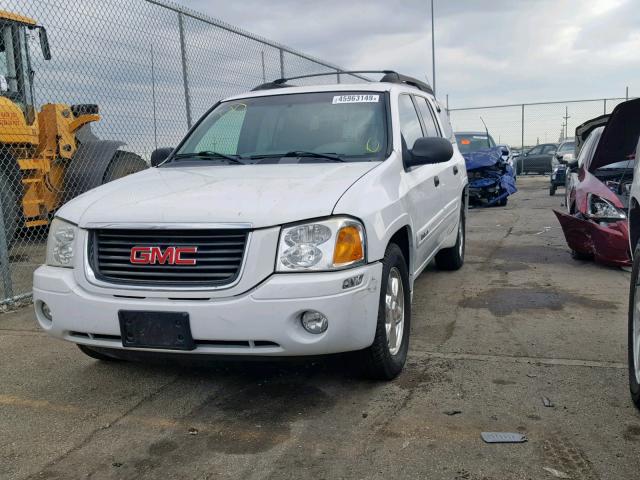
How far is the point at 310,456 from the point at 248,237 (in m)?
1.06

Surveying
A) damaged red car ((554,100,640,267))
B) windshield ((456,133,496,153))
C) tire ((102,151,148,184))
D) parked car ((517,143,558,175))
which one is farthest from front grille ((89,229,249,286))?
parked car ((517,143,558,175))

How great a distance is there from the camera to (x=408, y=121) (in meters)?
4.85

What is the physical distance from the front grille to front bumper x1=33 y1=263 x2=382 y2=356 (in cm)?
9

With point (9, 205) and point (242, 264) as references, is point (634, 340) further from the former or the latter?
point (9, 205)

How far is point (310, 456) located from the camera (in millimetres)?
2871

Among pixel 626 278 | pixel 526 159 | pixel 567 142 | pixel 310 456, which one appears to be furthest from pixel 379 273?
pixel 526 159

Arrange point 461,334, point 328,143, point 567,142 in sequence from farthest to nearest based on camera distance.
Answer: point 567,142, point 461,334, point 328,143

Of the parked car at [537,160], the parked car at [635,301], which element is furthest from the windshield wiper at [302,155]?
the parked car at [537,160]

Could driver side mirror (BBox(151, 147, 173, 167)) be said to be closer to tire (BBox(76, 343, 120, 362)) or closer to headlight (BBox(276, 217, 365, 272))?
tire (BBox(76, 343, 120, 362))

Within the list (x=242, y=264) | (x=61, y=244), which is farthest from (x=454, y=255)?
(x=61, y=244)

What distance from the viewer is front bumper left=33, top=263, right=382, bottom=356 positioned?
119 inches

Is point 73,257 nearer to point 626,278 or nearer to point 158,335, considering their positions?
point 158,335

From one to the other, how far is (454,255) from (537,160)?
80.5 feet

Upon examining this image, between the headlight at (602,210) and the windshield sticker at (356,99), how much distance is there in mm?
3404
